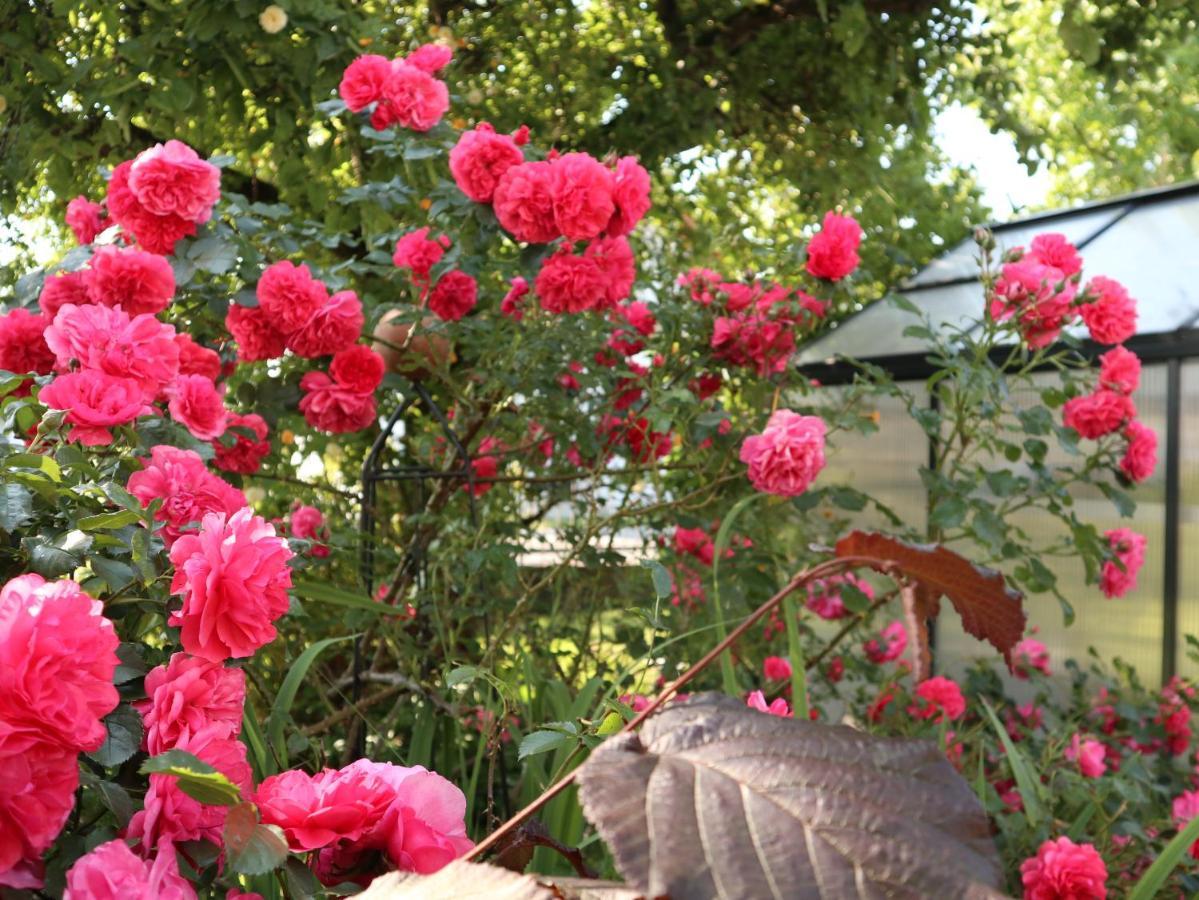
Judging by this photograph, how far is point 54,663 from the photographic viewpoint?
1.76 ft

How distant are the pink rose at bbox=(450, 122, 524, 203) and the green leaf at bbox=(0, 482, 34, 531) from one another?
1.11 meters

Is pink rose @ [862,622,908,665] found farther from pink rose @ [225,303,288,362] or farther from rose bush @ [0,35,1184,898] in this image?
pink rose @ [225,303,288,362]

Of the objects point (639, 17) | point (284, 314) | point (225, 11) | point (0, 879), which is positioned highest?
point (639, 17)

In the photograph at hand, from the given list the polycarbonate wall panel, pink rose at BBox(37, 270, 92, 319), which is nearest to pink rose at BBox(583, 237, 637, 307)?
pink rose at BBox(37, 270, 92, 319)

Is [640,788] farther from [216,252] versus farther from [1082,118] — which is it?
[1082,118]

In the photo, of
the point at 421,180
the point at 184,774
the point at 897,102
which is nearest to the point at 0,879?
the point at 184,774

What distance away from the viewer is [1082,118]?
9258 millimetres

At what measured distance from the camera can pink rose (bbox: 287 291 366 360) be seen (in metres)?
1.74

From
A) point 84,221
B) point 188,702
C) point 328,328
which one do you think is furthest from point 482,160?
point 188,702

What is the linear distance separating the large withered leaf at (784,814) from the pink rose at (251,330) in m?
1.48

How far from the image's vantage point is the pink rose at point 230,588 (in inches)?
28.6

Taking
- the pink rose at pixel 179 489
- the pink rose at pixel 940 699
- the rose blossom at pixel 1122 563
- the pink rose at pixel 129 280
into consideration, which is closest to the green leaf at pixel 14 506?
the pink rose at pixel 179 489

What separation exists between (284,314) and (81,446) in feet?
2.16

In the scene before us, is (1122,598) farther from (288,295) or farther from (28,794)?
(28,794)
